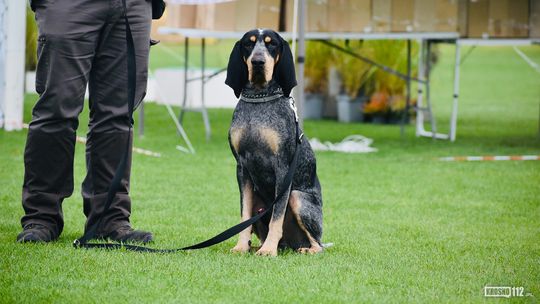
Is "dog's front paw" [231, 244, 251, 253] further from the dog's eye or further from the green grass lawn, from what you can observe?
the dog's eye

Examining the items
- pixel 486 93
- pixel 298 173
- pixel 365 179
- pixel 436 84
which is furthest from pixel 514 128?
pixel 436 84

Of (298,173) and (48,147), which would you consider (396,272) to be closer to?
(298,173)

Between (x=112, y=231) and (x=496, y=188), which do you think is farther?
(x=496, y=188)

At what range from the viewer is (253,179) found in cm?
476

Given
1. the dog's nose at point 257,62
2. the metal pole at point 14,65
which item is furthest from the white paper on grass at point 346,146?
the dog's nose at point 257,62

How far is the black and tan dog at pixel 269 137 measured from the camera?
4.61m

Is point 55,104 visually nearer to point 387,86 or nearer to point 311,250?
point 311,250

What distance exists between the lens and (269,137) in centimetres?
461

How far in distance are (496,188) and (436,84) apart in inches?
631

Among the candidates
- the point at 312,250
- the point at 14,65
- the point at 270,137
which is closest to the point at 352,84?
the point at 14,65

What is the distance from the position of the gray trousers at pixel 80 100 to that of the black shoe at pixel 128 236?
38mm

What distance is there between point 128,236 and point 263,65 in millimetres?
1199

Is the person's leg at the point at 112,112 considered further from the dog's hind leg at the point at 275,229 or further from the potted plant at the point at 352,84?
the potted plant at the point at 352,84

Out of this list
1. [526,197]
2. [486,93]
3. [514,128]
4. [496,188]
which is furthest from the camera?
[486,93]
